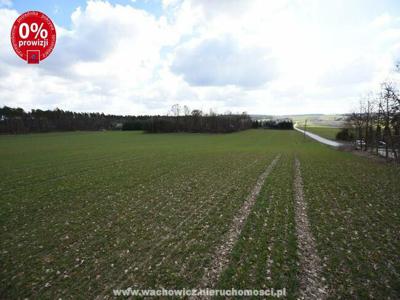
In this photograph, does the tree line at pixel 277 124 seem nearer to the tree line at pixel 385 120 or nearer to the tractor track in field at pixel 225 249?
the tree line at pixel 385 120

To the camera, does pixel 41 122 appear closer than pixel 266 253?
No

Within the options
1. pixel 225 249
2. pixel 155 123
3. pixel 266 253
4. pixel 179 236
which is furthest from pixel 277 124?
pixel 225 249

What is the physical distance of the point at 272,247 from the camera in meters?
7.50

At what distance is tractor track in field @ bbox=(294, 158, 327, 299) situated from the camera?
18.0 feet

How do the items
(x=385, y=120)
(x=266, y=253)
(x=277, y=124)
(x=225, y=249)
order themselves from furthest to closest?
1. (x=277, y=124)
2. (x=385, y=120)
3. (x=225, y=249)
4. (x=266, y=253)

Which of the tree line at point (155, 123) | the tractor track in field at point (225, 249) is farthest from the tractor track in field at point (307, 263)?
the tree line at point (155, 123)

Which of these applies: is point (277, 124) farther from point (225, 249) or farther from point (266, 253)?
point (225, 249)

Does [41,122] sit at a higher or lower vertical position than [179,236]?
higher

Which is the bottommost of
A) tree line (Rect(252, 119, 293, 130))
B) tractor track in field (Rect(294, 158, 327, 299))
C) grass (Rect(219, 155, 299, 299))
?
tractor track in field (Rect(294, 158, 327, 299))

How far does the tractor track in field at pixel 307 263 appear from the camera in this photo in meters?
5.47

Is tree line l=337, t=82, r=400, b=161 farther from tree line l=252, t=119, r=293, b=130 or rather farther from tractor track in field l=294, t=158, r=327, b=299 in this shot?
tree line l=252, t=119, r=293, b=130

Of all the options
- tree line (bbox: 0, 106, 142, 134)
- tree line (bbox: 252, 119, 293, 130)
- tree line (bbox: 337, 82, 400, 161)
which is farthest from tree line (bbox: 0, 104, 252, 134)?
tree line (bbox: 337, 82, 400, 161)

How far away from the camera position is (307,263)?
21.7ft

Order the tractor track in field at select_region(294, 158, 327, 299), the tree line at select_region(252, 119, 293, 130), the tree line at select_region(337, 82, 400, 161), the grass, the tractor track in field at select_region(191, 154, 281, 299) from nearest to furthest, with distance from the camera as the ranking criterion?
the tractor track in field at select_region(294, 158, 327, 299) < the grass < the tractor track in field at select_region(191, 154, 281, 299) < the tree line at select_region(337, 82, 400, 161) < the tree line at select_region(252, 119, 293, 130)
